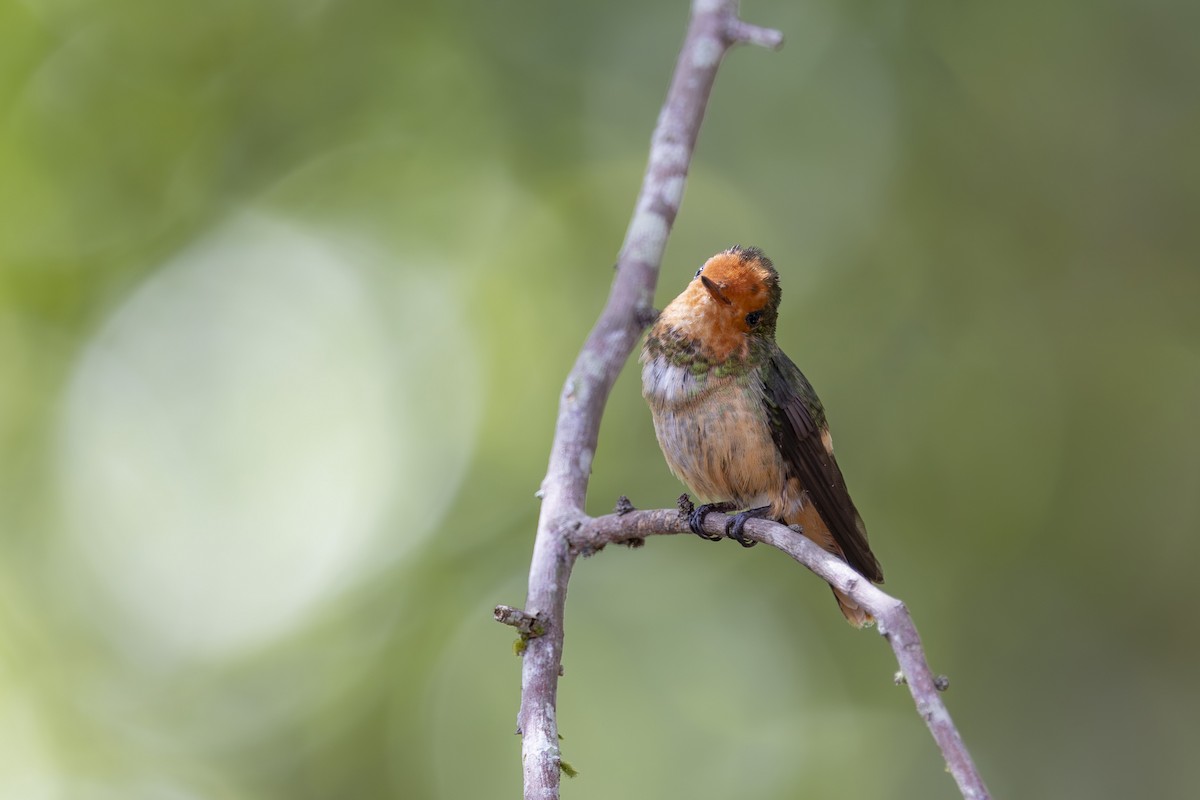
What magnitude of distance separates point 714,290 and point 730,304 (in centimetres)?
10

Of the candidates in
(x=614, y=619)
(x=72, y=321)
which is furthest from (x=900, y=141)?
(x=72, y=321)

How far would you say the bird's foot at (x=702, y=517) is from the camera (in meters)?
3.38

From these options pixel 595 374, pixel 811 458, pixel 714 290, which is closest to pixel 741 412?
pixel 811 458

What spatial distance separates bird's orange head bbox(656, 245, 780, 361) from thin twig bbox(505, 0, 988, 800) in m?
0.20

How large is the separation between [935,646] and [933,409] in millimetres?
1759

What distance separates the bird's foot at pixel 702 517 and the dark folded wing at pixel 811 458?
0.39m

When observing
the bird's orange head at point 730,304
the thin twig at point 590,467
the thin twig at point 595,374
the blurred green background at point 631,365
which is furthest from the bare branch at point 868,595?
the blurred green background at point 631,365

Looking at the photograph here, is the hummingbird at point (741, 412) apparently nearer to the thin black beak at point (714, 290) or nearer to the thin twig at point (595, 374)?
the thin black beak at point (714, 290)

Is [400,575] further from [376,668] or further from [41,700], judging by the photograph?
[41,700]

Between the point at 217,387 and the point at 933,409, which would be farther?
the point at 217,387

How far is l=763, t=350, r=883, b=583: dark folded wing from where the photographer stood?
3.98 m

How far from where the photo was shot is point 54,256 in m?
9.04

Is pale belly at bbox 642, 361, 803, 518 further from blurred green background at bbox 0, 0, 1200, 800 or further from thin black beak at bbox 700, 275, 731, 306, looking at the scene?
blurred green background at bbox 0, 0, 1200, 800

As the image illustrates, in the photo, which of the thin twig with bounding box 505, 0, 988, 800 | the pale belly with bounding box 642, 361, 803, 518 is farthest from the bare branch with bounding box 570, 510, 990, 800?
the pale belly with bounding box 642, 361, 803, 518
